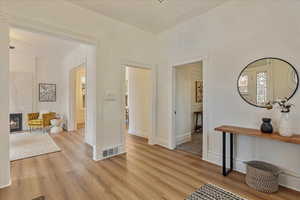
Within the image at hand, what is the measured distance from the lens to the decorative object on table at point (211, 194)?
1.89 metres

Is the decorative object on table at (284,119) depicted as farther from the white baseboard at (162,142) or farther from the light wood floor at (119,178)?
the white baseboard at (162,142)

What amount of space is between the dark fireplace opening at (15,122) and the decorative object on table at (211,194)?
6.98 metres

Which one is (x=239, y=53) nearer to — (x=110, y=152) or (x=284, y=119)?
(x=284, y=119)

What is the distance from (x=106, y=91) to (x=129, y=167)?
163cm

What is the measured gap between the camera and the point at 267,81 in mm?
2387

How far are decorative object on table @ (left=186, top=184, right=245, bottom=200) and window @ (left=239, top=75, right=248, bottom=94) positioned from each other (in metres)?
1.65

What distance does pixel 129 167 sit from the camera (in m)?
2.76

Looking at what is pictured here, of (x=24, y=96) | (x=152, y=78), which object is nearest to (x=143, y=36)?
(x=152, y=78)

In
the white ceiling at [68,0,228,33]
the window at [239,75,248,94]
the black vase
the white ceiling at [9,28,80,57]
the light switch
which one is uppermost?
the white ceiling at [68,0,228,33]

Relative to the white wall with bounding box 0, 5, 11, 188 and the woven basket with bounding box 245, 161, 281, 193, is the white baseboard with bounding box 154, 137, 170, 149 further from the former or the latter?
the white wall with bounding box 0, 5, 11, 188

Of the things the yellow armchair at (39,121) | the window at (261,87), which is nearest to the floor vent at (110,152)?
the window at (261,87)

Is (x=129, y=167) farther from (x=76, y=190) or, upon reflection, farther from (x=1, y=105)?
(x=1, y=105)

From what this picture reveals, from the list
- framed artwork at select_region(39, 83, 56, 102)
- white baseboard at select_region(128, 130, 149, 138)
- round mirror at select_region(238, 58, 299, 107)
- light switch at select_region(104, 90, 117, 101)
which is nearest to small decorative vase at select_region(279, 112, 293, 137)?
round mirror at select_region(238, 58, 299, 107)

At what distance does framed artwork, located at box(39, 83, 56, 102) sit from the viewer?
6.37 metres
